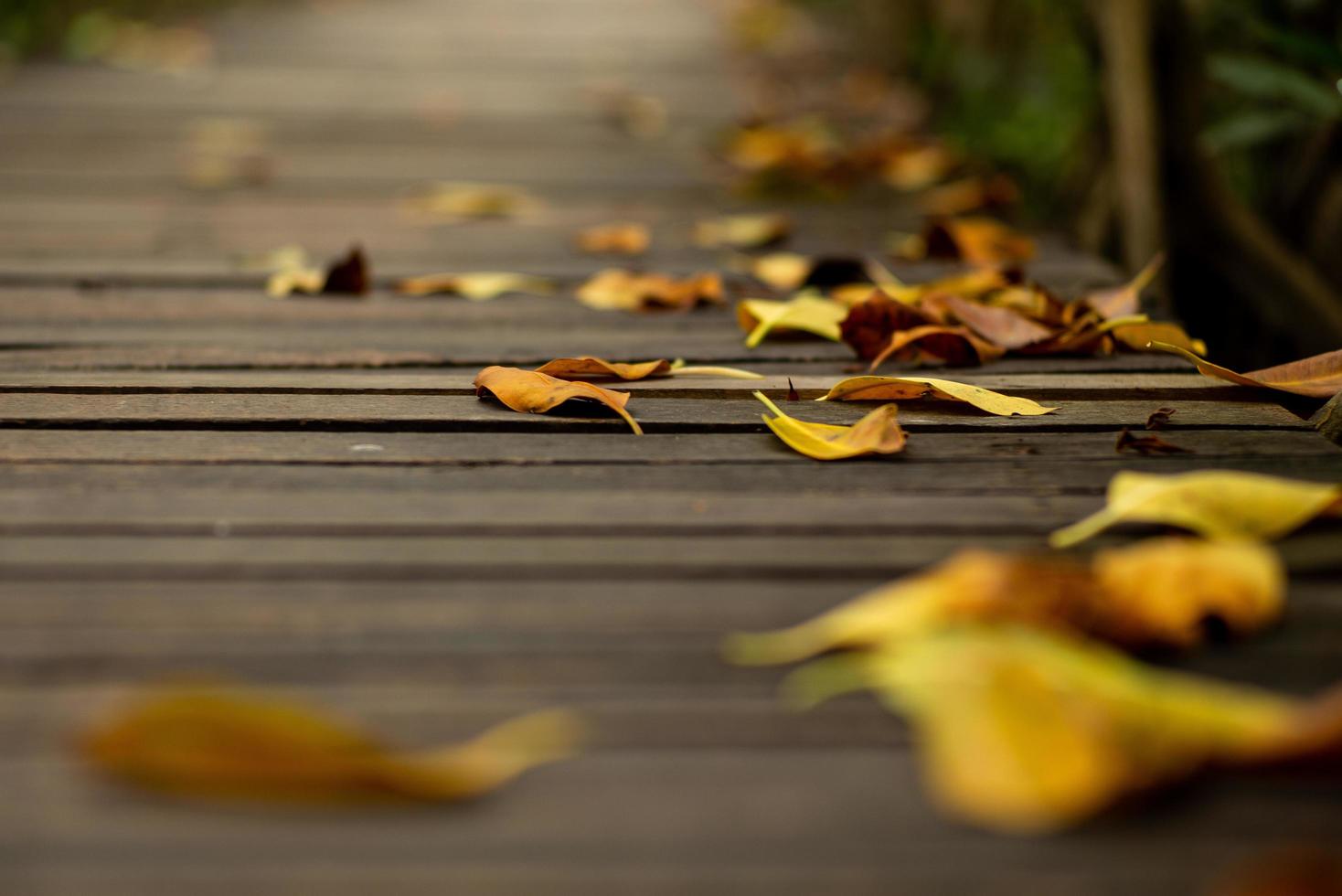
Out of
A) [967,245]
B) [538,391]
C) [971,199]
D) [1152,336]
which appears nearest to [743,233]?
[967,245]

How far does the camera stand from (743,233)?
249cm

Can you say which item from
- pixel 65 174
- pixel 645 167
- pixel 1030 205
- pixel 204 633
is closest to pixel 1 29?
pixel 65 174

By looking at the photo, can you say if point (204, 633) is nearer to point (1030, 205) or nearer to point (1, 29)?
point (1030, 205)

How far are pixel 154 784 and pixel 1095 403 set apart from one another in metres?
1.14

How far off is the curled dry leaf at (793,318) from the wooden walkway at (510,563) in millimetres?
35

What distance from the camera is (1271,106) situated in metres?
2.62

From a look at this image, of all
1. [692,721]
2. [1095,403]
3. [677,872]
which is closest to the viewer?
[677,872]

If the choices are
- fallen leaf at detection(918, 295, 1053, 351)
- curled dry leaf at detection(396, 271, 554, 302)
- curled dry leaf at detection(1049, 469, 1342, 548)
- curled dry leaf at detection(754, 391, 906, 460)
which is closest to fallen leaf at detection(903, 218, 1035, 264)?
fallen leaf at detection(918, 295, 1053, 351)

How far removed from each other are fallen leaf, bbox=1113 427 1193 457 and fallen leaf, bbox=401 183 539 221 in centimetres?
170

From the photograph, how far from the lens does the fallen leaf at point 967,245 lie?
2322 millimetres

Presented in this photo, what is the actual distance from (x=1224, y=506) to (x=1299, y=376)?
0.52 meters

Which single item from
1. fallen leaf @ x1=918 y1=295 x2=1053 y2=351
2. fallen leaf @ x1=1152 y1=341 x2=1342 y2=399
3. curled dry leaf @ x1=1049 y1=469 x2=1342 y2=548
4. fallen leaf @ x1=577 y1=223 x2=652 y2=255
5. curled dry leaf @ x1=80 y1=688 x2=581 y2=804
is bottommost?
fallen leaf @ x1=1152 y1=341 x2=1342 y2=399

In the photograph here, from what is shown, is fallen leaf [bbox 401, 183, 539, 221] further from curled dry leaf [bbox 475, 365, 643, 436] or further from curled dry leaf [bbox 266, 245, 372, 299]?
curled dry leaf [bbox 475, 365, 643, 436]

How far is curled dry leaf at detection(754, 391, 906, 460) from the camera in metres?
1.30
